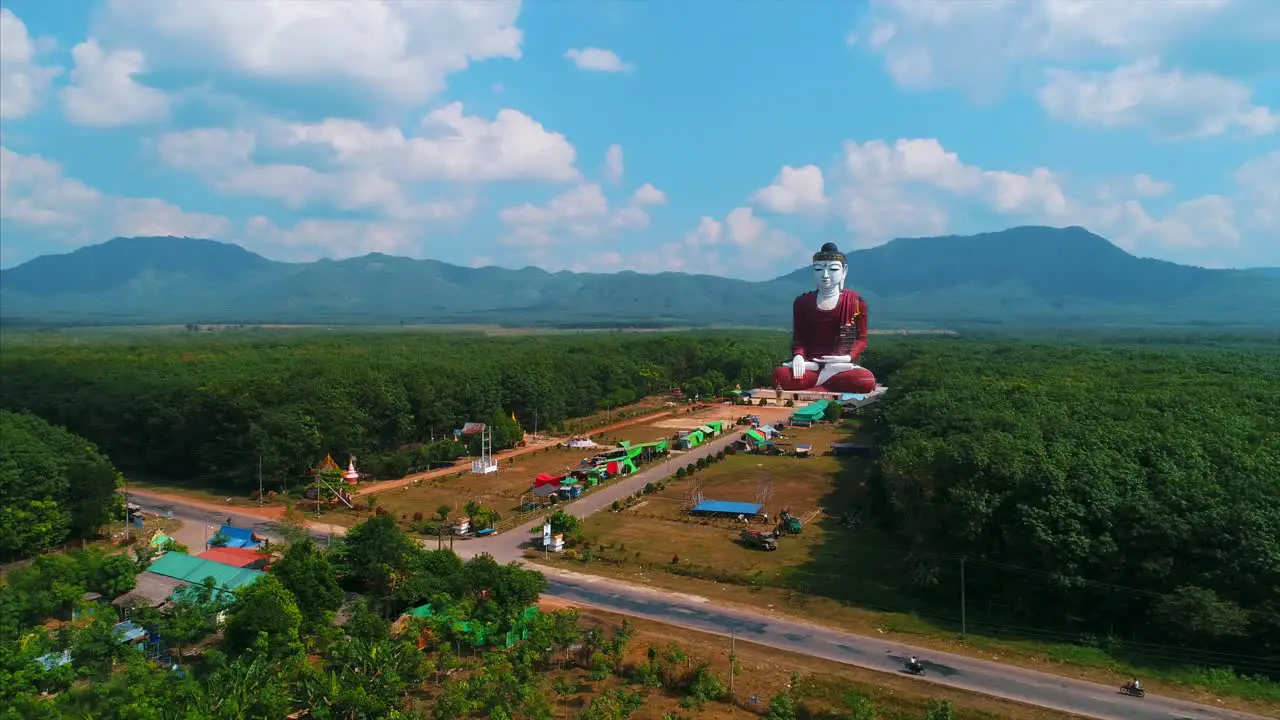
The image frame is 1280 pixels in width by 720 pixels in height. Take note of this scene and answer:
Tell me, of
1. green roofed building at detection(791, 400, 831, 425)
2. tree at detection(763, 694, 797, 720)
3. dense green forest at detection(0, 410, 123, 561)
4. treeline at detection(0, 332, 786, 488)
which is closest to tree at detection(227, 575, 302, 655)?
tree at detection(763, 694, 797, 720)

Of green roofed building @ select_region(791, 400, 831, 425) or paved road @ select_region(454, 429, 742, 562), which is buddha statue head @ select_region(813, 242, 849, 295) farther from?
paved road @ select_region(454, 429, 742, 562)

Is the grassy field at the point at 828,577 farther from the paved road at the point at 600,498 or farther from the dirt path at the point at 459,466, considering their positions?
the dirt path at the point at 459,466

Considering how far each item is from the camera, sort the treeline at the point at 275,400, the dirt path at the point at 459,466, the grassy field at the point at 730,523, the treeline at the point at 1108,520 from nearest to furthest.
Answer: the treeline at the point at 1108,520, the grassy field at the point at 730,523, the dirt path at the point at 459,466, the treeline at the point at 275,400

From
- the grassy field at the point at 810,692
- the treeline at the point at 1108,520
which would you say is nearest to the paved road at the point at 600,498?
the grassy field at the point at 810,692

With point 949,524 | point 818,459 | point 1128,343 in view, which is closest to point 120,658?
point 949,524

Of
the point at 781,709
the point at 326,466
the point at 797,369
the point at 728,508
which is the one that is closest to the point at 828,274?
the point at 797,369

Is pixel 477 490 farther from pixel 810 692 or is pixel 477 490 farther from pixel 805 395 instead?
pixel 805 395

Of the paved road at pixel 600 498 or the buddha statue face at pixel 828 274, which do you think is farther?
the buddha statue face at pixel 828 274
